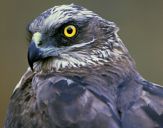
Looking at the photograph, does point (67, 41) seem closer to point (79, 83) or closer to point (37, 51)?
point (37, 51)

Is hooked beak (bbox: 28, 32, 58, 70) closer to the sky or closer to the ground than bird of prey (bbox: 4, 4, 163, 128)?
closer to the sky

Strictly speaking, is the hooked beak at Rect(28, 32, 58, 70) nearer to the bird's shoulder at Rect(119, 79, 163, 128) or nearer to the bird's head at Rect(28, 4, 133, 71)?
the bird's head at Rect(28, 4, 133, 71)

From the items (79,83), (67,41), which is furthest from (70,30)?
(79,83)

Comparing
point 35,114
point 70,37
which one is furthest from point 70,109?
point 70,37

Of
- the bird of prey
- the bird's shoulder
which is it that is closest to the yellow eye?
the bird of prey

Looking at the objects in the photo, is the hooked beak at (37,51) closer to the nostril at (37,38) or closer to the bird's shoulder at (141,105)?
the nostril at (37,38)

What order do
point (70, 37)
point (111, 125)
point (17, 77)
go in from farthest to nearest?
1. point (17, 77)
2. point (70, 37)
3. point (111, 125)

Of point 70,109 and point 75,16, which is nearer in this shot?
point 70,109

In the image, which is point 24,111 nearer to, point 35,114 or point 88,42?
point 35,114
